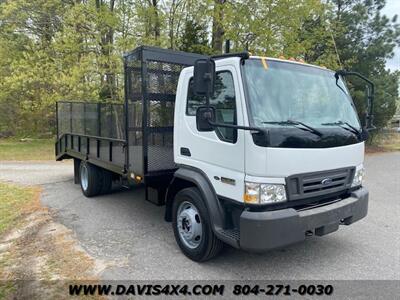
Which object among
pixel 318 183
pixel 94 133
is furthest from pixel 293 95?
pixel 94 133

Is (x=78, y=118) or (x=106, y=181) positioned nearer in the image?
(x=106, y=181)

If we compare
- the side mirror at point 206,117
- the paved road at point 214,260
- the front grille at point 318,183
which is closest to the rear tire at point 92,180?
the paved road at point 214,260

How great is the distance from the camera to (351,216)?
3.80m

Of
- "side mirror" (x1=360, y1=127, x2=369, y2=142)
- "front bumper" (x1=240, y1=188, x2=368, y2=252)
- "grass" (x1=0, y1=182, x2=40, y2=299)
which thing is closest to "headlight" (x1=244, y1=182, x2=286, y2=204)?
"front bumper" (x1=240, y1=188, x2=368, y2=252)

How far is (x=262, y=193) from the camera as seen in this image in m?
3.18

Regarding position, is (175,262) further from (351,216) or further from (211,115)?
(351,216)

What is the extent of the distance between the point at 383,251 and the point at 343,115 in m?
1.89

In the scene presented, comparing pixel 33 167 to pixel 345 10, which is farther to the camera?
pixel 345 10

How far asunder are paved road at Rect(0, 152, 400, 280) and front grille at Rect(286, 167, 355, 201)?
0.94m

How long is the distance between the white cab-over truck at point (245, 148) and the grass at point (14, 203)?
2312 mm

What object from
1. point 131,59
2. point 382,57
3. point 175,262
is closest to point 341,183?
point 175,262

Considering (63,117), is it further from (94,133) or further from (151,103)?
(151,103)

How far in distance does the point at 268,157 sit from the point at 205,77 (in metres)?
0.99

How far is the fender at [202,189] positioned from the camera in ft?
11.5
